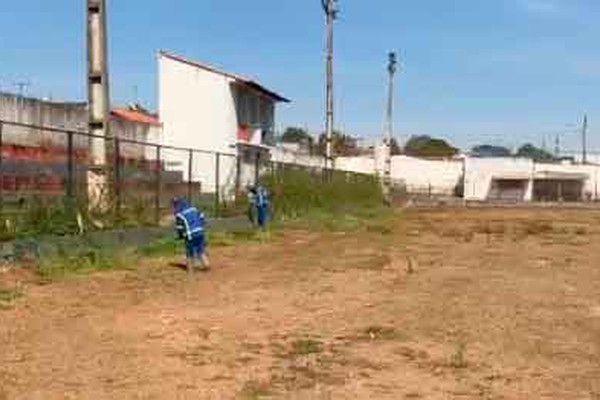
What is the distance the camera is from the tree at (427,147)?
15700 cm

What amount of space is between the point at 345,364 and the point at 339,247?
17144 mm

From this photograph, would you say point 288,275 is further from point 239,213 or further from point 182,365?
point 239,213

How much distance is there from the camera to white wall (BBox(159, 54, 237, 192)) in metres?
58.6

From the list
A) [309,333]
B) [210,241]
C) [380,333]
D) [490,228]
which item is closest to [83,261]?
[210,241]

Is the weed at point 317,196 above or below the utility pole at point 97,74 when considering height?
below

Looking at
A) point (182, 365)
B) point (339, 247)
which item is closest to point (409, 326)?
point (182, 365)

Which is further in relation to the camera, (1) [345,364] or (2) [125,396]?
(1) [345,364]

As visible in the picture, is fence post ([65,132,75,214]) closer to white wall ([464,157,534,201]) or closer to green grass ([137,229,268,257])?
green grass ([137,229,268,257])

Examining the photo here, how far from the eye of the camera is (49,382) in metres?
9.25

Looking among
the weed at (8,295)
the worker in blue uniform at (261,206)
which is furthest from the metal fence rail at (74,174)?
the weed at (8,295)

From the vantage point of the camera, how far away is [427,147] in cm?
16762

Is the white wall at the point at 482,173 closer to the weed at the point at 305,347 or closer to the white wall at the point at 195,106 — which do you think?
the white wall at the point at 195,106

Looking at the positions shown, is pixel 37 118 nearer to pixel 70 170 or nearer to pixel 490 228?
pixel 70 170

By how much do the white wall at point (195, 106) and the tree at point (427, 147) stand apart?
93744 millimetres
